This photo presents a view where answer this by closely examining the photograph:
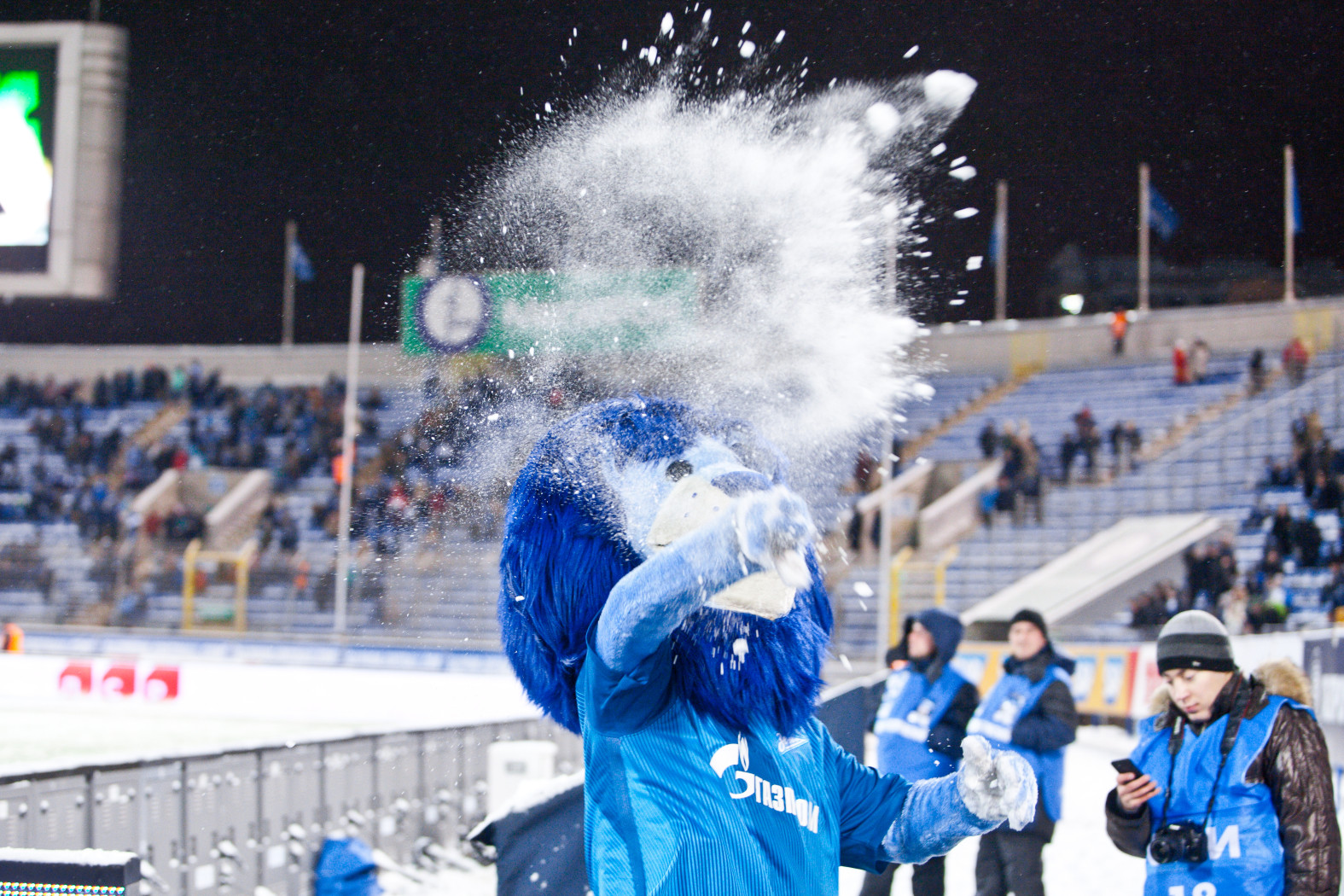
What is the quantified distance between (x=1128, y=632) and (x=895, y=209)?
12.2m

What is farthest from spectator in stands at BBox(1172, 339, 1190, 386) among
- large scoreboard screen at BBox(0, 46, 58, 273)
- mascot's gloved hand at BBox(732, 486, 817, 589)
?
mascot's gloved hand at BBox(732, 486, 817, 589)

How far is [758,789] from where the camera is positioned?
2.05 metres

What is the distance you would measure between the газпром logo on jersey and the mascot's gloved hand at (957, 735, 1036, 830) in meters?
0.26

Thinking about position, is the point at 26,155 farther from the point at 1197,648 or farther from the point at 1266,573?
the point at 1266,573

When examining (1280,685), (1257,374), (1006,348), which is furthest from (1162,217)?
(1280,685)

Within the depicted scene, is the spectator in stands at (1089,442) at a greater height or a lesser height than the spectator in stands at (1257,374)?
lesser

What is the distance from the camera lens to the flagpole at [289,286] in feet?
92.4

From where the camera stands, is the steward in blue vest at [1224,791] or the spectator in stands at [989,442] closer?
the steward in blue vest at [1224,791]

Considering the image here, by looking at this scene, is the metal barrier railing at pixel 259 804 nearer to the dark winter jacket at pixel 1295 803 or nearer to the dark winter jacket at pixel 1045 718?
the dark winter jacket at pixel 1045 718

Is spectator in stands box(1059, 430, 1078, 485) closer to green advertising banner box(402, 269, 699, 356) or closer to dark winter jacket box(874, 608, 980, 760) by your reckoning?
dark winter jacket box(874, 608, 980, 760)

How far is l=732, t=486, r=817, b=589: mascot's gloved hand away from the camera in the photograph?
158 centimetres

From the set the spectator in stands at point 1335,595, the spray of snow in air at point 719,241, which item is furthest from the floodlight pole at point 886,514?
the spectator in stands at point 1335,595

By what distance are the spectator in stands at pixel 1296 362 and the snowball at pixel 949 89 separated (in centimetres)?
1882

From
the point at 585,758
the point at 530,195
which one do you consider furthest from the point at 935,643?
the point at 585,758
